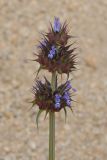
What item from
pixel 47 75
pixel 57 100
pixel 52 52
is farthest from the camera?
pixel 47 75

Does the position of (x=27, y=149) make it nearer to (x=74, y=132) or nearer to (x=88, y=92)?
(x=74, y=132)

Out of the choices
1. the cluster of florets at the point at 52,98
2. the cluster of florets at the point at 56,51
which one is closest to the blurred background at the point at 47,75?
the cluster of florets at the point at 52,98

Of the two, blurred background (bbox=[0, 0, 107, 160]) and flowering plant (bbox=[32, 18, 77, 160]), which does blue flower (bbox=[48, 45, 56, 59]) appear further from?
blurred background (bbox=[0, 0, 107, 160])

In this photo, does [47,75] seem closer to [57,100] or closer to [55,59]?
[57,100]

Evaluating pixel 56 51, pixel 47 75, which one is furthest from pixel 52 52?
pixel 47 75

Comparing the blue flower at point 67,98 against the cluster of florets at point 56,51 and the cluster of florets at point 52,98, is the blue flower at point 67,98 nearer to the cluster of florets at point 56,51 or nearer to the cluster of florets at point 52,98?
the cluster of florets at point 52,98

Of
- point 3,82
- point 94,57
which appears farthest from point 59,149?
point 94,57

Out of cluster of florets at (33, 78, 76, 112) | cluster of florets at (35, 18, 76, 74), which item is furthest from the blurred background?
cluster of florets at (35, 18, 76, 74)
